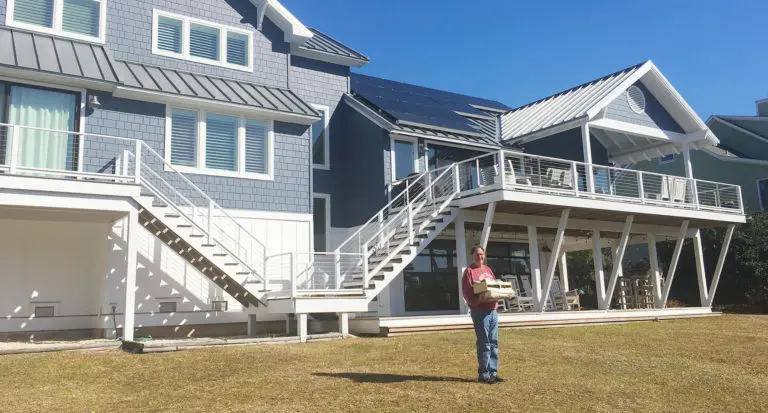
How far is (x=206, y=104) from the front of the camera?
1611 centimetres

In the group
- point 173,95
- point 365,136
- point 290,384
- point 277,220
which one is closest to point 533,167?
point 365,136

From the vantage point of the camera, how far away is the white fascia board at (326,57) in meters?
19.5

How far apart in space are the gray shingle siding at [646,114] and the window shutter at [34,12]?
15.7m

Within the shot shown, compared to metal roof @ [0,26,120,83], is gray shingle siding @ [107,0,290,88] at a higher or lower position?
higher

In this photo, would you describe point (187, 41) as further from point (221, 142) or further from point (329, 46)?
point (329, 46)

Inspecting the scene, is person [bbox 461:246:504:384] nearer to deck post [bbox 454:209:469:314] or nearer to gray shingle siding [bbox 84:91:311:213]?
deck post [bbox 454:209:469:314]

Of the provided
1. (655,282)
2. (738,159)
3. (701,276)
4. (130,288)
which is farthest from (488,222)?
(738,159)

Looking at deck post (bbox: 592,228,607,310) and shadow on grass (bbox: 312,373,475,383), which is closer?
shadow on grass (bbox: 312,373,475,383)

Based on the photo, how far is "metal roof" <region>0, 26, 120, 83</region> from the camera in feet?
45.4

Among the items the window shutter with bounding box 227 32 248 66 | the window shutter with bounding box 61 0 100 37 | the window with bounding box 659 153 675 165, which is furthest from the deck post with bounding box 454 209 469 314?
the window with bounding box 659 153 675 165

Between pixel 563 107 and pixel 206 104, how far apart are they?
11.6 meters

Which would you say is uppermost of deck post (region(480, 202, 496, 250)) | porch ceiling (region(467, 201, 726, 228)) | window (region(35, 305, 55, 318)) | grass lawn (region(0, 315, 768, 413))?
porch ceiling (region(467, 201, 726, 228))

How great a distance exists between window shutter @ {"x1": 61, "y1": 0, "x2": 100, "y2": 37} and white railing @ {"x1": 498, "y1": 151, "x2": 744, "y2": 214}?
10.2 m

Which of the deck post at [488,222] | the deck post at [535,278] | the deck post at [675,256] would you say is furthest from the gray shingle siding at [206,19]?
the deck post at [675,256]
